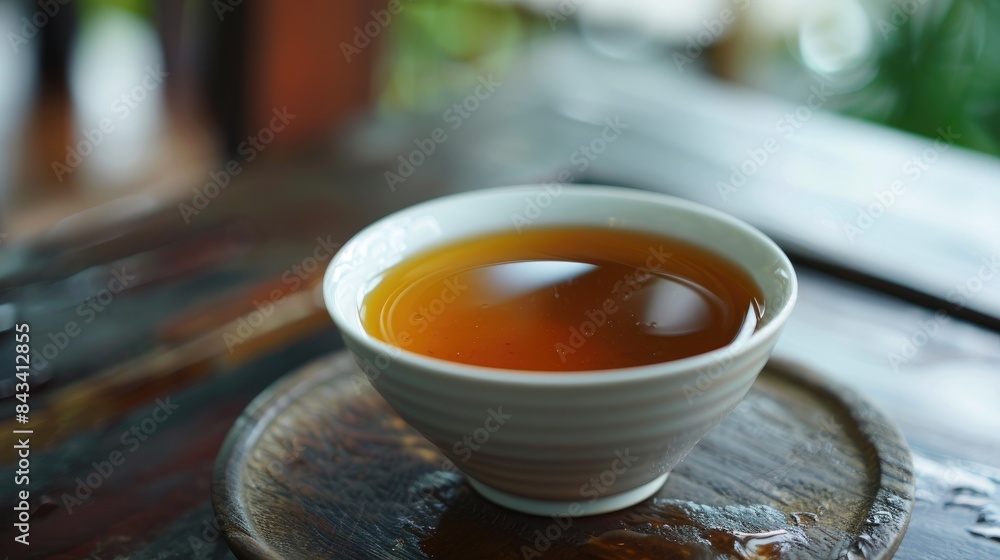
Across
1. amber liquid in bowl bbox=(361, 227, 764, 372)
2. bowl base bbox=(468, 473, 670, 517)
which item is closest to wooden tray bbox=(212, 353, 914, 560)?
bowl base bbox=(468, 473, 670, 517)

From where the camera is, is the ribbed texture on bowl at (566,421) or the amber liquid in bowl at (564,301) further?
the amber liquid in bowl at (564,301)

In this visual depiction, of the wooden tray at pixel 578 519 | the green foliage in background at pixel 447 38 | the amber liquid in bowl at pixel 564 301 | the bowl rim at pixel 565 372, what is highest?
the bowl rim at pixel 565 372

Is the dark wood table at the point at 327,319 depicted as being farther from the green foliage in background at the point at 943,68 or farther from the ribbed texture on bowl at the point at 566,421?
the green foliage in background at the point at 943,68

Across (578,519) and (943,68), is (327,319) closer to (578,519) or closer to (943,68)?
(578,519)

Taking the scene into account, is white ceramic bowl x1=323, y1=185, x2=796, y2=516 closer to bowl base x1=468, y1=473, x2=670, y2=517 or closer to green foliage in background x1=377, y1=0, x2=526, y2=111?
bowl base x1=468, y1=473, x2=670, y2=517

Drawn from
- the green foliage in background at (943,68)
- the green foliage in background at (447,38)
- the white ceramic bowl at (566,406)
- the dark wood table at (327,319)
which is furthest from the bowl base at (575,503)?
the green foliage in background at (447,38)

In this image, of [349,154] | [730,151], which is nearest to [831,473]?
[730,151]

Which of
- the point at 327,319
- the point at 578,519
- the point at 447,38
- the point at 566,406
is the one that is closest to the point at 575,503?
the point at 578,519
